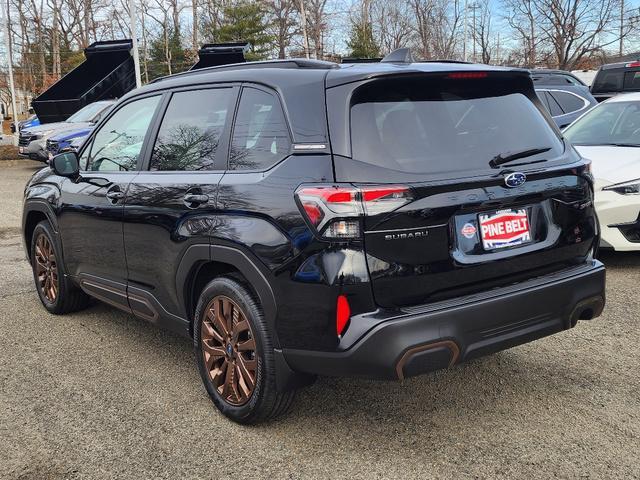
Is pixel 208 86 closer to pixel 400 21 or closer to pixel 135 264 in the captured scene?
pixel 135 264

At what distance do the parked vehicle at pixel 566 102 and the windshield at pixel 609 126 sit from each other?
353cm

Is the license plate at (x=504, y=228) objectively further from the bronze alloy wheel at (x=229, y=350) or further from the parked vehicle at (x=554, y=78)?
the parked vehicle at (x=554, y=78)

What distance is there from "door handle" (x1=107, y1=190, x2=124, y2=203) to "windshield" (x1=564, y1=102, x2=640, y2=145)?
5115 millimetres

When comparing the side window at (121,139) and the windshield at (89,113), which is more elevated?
the windshield at (89,113)

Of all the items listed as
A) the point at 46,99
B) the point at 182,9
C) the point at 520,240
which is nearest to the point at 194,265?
the point at 520,240

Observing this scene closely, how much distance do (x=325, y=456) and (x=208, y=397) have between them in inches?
37.0

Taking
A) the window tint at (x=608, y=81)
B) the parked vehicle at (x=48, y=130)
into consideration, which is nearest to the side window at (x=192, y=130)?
the parked vehicle at (x=48, y=130)

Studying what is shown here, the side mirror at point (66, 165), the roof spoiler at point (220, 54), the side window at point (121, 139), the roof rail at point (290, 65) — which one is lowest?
the side mirror at point (66, 165)

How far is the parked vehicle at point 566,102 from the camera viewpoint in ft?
36.3

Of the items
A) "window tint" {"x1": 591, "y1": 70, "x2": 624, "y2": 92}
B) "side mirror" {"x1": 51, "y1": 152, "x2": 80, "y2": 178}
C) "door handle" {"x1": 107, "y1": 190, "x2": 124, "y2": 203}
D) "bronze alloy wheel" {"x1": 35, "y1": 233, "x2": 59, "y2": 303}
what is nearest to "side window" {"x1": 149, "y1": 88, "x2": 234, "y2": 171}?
"door handle" {"x1": 107, "y1": 190, "x2": 124, "y2": 203}

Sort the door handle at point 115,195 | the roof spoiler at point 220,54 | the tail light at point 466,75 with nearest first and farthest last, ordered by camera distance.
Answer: the tail light at point 466,75 < the door handle at point 115,195 < the roof spoiler at point 220,54

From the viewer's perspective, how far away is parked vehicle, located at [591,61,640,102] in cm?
1500

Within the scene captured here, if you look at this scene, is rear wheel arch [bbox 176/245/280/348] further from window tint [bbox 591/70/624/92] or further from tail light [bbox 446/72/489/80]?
window tint [bbox 591/70/624/92]

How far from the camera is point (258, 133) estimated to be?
321 cm
